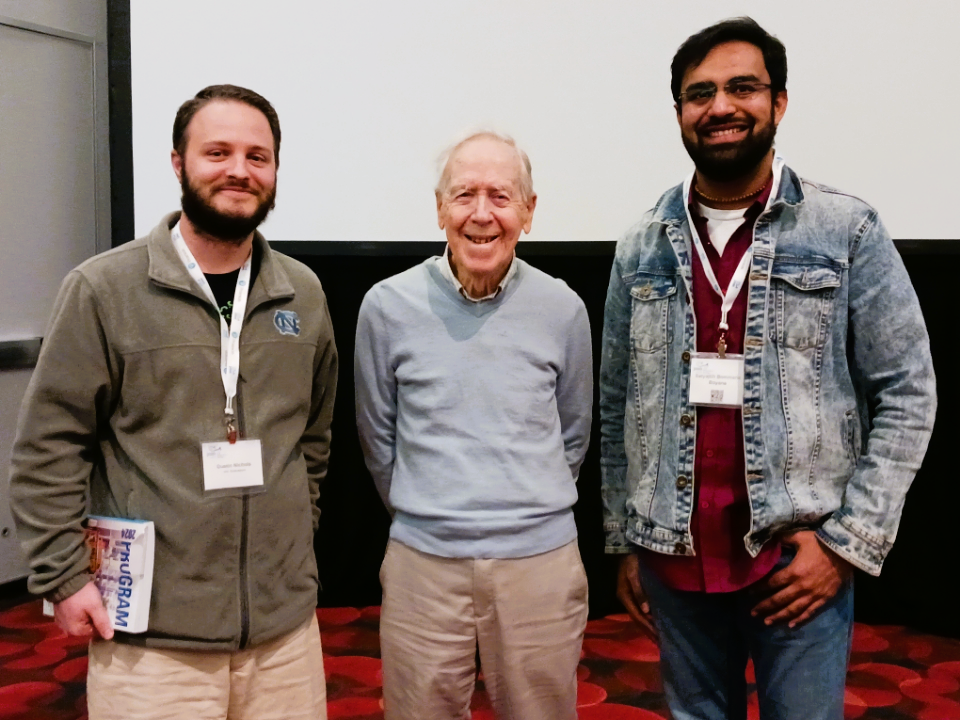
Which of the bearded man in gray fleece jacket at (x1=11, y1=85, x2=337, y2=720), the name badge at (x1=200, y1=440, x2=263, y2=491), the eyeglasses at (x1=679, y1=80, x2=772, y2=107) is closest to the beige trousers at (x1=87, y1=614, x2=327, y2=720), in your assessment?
the bearded man in gray fleece jacket at (x1=11, y1=85, x2=337, y2=720)

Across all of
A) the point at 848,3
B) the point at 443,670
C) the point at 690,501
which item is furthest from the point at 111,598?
the point at 848,3

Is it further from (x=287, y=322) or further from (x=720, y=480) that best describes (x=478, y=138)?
(x=720, y=480)

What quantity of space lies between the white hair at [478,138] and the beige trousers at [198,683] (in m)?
0.99

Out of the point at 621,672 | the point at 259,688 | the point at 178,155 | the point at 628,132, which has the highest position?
the point at 628,132

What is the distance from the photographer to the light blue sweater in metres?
1.61

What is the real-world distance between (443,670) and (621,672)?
1511 mm

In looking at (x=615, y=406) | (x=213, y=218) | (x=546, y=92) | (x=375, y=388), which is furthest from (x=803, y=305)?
(x=546, y=92)

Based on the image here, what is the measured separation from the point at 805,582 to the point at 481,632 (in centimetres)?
65

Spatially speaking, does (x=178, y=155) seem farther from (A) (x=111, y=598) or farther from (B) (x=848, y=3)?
(B) (x=848, y=3)

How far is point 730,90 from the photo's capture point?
1.46 m

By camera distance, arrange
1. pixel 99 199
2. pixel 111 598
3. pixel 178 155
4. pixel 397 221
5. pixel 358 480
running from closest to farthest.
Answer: pixel 111 598 → pixel 178 155 → pixel 397 221 → pixel 358 480 → pixel 99 199

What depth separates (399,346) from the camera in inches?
66.7

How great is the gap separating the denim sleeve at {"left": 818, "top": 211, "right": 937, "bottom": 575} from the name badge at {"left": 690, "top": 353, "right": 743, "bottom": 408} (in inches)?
9.2

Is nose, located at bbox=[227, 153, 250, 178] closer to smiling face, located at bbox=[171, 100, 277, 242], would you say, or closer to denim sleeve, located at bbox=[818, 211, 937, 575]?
smiling face, located at bbox=[171, 100, 277, 242]
